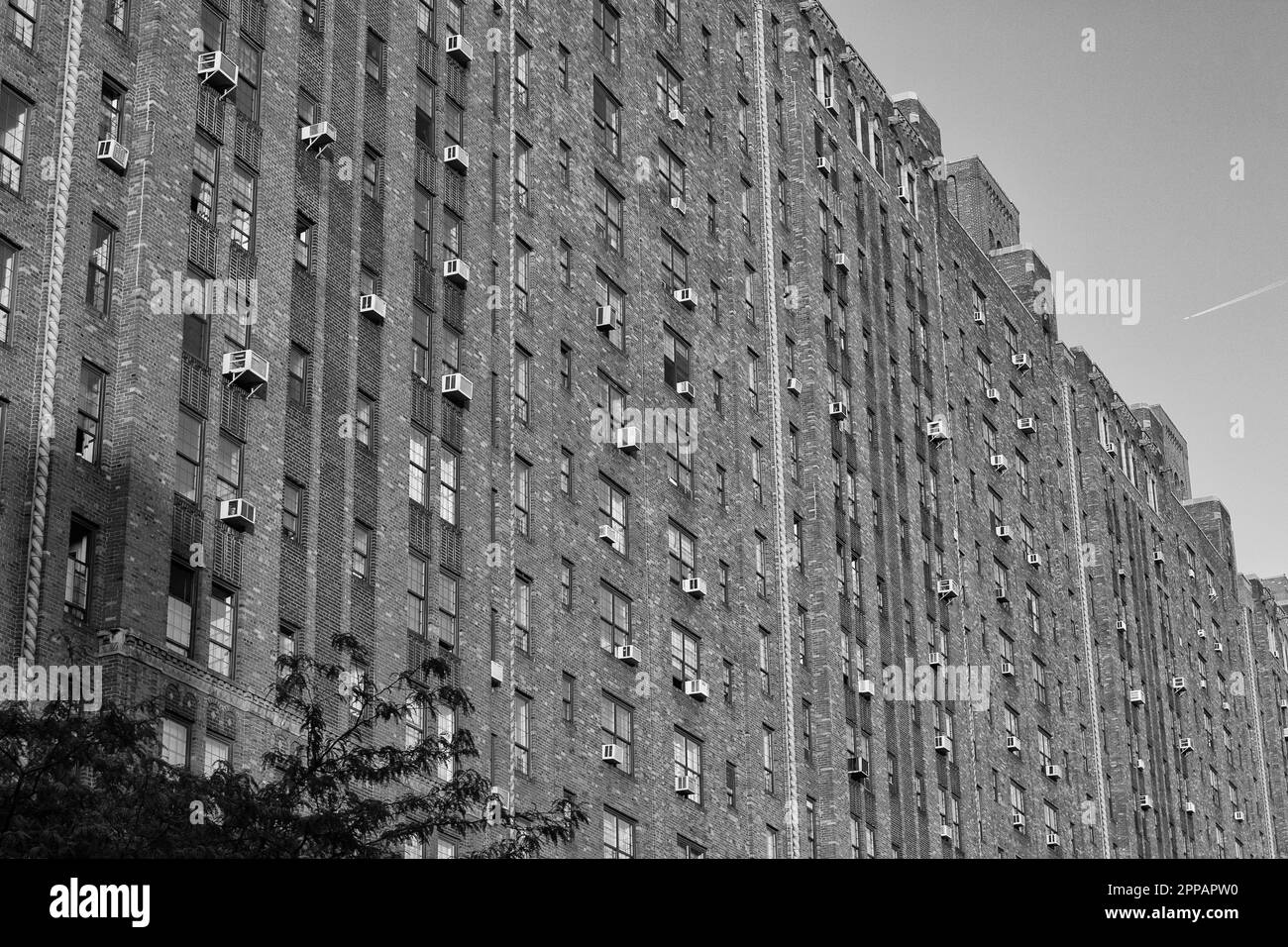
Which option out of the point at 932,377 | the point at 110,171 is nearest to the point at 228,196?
the point at 110,171

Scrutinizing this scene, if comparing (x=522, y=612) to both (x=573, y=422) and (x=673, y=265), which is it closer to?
Result: (x=573, y=422)

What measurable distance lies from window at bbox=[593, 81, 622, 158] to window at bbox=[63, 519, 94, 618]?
28222mm

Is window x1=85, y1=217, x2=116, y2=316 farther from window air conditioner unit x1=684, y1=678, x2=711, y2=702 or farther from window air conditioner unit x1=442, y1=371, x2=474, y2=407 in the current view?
window air conditioner unit x1=684, y1=678, x2=711, y2=702

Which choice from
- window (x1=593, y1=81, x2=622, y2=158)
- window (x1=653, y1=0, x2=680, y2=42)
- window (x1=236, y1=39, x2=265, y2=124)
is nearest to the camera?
window (x1=236, y1=39, x2=265, y2=124)

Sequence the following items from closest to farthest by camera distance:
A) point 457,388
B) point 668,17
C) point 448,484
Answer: point 448,484, point 457,388, point 668,17

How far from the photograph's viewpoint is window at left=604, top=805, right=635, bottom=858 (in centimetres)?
5609

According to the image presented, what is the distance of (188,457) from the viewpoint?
43344 mm

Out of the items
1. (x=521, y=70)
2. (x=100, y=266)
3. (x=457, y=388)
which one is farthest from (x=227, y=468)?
(x=521, y=70)

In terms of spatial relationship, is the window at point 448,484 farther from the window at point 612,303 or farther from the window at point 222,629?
the window at point 612,303

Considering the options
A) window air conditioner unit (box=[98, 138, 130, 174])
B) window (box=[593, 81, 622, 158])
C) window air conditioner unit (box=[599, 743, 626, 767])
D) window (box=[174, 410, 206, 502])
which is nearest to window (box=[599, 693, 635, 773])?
window air conditioner unit (box=[599, 743, 626, 767])

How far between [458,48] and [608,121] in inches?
375

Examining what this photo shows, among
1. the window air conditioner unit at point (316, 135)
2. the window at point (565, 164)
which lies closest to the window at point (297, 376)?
the window air conditioner unit at point (316, 135)

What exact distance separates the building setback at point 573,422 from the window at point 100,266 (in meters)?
0.07

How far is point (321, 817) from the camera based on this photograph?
3020cm
